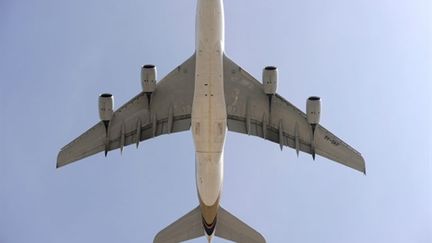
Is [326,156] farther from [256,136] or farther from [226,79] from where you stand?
[226,79]

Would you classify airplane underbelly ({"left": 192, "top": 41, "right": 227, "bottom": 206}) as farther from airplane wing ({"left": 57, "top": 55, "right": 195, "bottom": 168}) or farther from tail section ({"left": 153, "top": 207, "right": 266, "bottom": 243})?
airplane wing ({"left": 57, "top": 55, "right": 195, "bottom": 168})

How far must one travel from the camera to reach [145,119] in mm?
32188

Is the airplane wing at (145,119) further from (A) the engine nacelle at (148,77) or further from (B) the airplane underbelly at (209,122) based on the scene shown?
(B) the airplane underbelly at (209,122)

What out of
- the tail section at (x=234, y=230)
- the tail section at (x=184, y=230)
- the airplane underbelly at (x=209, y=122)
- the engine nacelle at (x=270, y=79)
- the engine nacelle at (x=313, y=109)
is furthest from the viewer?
the tail section at (x=234, y=230)

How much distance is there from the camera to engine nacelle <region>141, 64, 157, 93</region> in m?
29.6

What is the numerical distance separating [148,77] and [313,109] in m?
8.88

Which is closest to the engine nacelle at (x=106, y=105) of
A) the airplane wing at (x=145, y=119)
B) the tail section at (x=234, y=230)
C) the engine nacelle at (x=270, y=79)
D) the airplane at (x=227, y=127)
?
the airplane at (x=227, y=127)

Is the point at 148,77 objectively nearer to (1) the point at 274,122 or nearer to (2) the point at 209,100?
(2) the point at 209,100

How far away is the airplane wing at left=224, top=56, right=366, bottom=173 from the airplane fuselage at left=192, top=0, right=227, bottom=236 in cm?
447

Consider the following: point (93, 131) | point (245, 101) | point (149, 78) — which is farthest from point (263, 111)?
point (93, 131)

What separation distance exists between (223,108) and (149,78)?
197 inches

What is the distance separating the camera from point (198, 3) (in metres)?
26.5

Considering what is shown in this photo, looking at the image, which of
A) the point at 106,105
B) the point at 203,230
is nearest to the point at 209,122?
the point at 106,105

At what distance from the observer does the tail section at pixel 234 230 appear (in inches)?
1249
